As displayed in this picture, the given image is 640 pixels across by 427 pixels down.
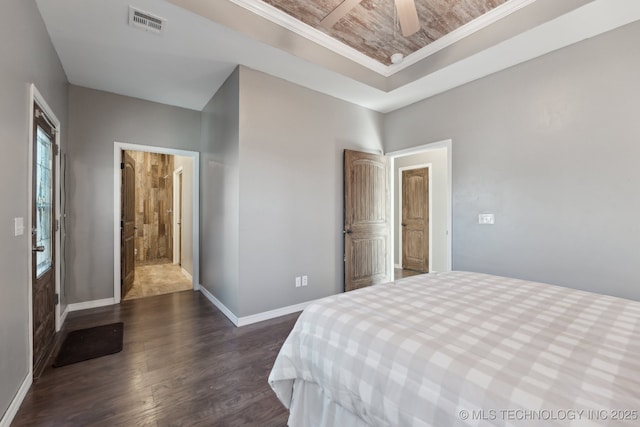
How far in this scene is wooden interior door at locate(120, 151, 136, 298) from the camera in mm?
3795

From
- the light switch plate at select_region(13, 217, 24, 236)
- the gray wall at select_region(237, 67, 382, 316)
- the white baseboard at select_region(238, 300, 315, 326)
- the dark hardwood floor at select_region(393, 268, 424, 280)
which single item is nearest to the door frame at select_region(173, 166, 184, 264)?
the gray wall at select_region(237, 67, 382, 316)

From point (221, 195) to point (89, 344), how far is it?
1.89 meters

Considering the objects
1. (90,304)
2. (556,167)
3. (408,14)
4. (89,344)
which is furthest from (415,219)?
(90,304)

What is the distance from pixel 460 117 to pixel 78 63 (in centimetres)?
433

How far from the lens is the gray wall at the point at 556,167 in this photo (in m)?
2.31

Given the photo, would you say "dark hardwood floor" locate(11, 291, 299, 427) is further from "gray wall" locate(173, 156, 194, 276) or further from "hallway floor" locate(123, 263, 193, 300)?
"gray wall" locate(173, 156, 194, 276)

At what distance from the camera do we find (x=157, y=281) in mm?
4715

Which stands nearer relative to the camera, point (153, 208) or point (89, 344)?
point (89, 344)

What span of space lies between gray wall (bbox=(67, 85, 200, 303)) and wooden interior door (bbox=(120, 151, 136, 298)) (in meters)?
0.18

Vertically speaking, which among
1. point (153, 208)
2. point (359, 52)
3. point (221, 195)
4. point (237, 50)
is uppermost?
point (359, 52)

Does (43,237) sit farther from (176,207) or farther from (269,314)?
(176,207)

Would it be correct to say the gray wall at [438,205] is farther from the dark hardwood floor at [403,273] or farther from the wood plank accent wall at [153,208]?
the wood plank accent wall at [153,208]

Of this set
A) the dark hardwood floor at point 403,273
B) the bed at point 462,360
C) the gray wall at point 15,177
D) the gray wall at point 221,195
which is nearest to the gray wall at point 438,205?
the dark hardwood floor at point 403,273

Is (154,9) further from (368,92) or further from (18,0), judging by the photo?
(368,92)
